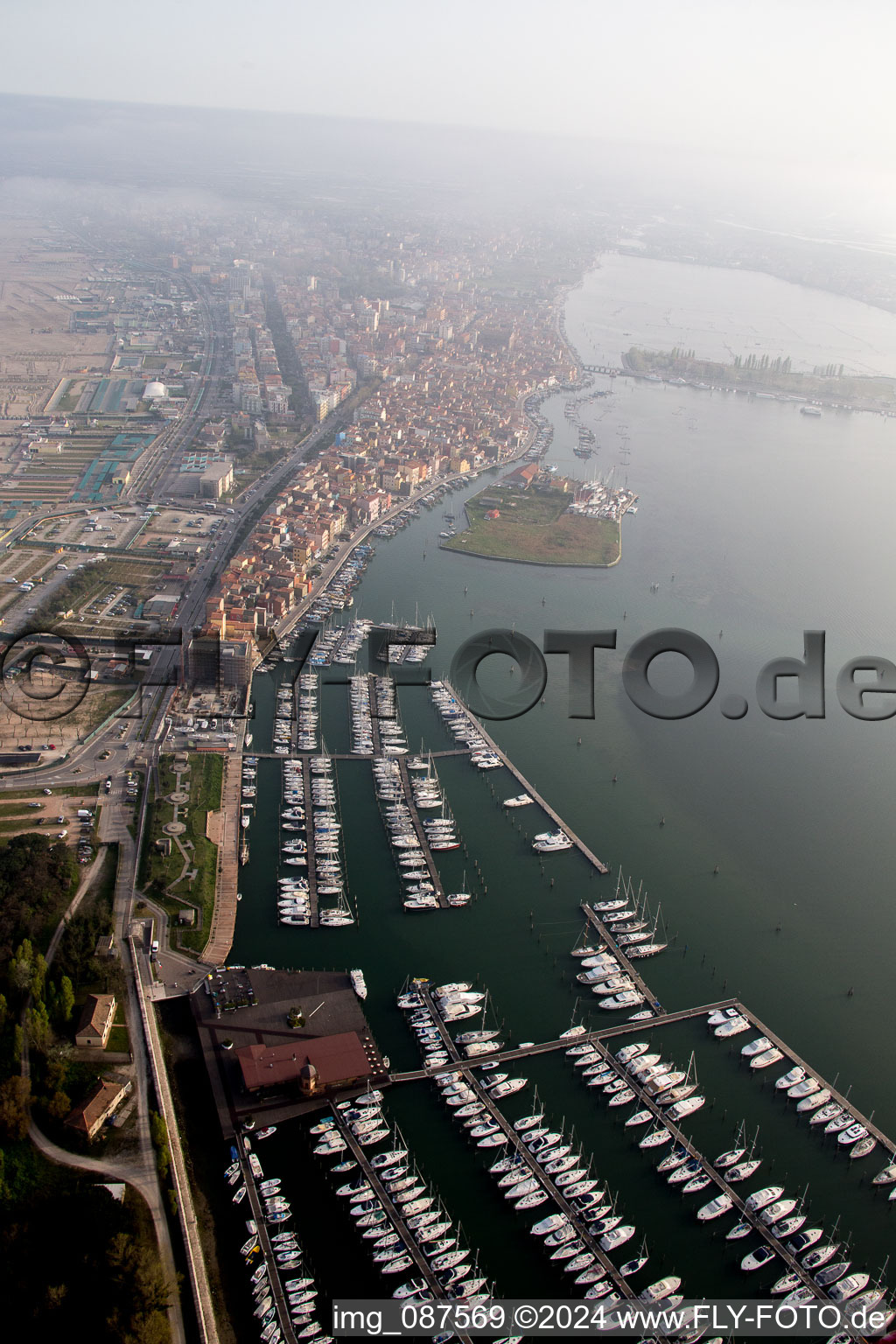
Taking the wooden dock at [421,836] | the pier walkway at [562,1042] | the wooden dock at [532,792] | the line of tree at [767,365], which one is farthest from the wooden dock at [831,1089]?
the line of tree at [767,365]

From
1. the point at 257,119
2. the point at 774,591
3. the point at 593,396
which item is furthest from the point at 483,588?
the point at 257,119

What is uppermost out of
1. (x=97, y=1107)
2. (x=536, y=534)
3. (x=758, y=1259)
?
(x=536, y=534)

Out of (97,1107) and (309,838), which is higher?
(309,838)

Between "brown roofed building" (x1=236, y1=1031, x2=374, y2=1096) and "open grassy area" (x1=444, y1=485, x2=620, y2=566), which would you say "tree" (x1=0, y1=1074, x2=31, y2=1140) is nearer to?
"brown roofed building" (x1=236, y1=1031, x2=374, y2=1096)

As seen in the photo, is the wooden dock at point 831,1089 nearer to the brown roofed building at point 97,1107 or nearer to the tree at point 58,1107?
the brown roofed building at point 97,1107

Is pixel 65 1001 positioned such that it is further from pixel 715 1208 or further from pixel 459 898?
pixel 715 1208

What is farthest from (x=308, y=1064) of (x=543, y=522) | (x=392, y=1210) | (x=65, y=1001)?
(x=543, y=522)
